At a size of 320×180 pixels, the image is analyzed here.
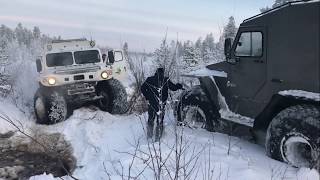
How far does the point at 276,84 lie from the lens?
821cm

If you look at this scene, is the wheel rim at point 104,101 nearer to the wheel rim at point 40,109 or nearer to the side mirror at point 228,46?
the wheel rim at point 40,109

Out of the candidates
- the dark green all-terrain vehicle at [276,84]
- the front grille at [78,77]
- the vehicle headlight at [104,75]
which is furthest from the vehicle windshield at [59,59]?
the dark green all-terrain vehicle at [276,84]

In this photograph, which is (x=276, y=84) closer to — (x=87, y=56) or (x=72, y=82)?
(x=72, y=82)

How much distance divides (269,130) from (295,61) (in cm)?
117

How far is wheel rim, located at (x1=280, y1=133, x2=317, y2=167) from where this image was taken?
751cm

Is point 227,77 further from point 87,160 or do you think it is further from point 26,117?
point 26,117

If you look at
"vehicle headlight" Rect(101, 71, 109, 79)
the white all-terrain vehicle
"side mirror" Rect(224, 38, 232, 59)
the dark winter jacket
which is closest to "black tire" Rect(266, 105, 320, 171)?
"side mirror" Rect(224, 38, 232, 59)

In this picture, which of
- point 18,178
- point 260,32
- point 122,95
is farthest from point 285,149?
point 122,95

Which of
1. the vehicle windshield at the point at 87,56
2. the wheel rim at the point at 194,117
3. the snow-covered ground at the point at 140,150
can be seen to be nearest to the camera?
the snow-covered ground at the point at 140,150

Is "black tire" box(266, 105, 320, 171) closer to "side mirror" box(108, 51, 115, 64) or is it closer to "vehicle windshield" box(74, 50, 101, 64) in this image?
"side mirror" box(108, 51, 115, 64)

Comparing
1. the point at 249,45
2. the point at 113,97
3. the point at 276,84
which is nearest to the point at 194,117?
the point at 249,45

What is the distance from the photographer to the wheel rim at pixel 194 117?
10.2 metres

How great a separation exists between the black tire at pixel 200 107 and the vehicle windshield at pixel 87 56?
16.6 feet

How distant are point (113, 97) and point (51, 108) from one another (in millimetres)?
1895
